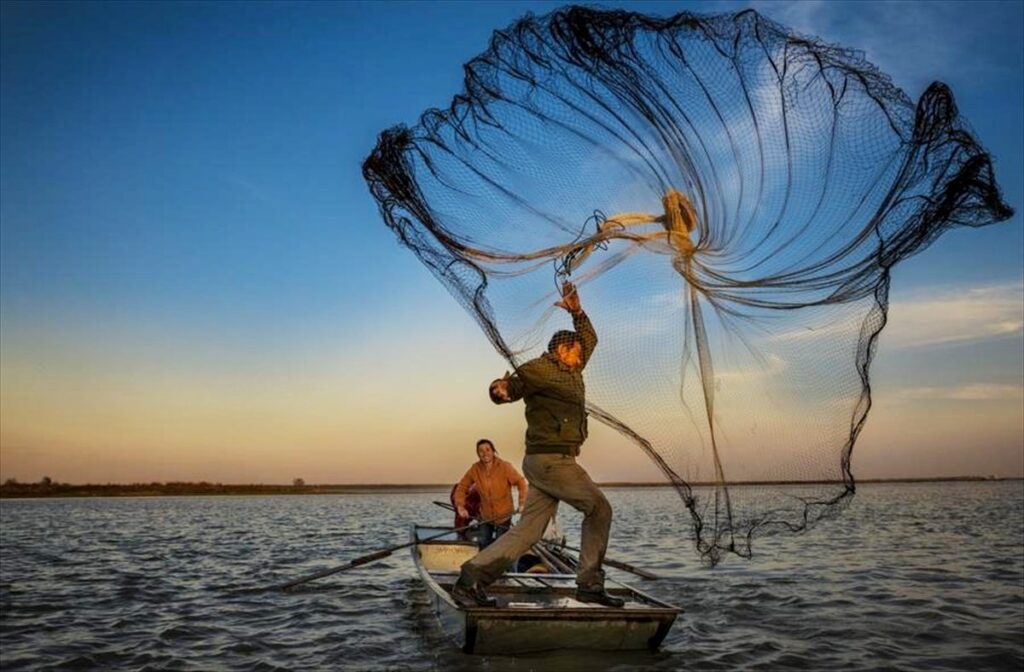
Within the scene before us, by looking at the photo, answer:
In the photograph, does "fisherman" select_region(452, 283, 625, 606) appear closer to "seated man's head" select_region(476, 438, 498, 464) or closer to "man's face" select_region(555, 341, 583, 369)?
"man's face" select_region(555, 341, 583, 369)

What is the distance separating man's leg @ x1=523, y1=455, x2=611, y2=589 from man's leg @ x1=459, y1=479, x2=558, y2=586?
0.14 m

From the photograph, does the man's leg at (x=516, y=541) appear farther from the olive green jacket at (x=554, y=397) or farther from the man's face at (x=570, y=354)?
the man's face at (x=570, y=354)

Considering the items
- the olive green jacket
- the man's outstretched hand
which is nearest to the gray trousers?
the olive green jacket

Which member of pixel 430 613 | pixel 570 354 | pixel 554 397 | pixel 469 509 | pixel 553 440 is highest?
pixel 570 354

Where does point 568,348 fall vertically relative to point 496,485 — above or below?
above

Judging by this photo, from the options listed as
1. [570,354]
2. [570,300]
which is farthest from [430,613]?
[570,300]

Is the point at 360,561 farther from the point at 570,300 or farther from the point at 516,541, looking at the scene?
the point at 570,300

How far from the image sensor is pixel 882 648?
8742mm

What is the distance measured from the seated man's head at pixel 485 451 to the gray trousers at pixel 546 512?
5.63m

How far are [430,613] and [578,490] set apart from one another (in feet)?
17.4

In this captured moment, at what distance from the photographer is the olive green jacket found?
7195 millimetres

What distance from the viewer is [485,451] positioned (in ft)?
43.5

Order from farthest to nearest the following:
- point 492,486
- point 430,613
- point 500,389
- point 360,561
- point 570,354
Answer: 1. point 492,486
2. point 360,561
3. point 430,613
4. point 570,354
5. point 500,389

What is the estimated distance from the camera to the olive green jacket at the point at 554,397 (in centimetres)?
720
